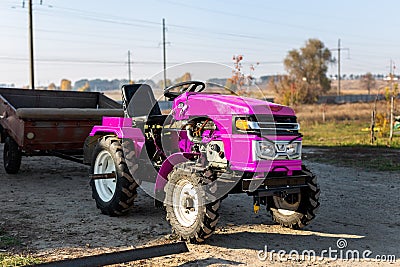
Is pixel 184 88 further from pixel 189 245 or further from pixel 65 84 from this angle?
Answer: pixel 65 84

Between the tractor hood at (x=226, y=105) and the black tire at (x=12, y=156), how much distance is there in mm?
5388

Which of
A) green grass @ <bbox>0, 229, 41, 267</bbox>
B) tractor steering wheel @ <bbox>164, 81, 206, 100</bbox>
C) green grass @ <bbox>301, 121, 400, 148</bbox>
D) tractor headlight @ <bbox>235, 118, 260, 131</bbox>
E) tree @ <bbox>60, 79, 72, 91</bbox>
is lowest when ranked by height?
green grass @ <bbox>0, 229, 41, 267</bbox>

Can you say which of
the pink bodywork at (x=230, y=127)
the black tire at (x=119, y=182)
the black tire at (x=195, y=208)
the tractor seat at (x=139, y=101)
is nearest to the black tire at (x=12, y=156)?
the black tire at (x=119, y=182)

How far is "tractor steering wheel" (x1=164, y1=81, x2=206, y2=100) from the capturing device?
6028 millimetres

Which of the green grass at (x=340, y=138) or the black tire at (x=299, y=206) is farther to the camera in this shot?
the green grass at (x=340, y=138)

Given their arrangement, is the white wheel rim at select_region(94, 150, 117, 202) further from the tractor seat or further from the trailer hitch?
the tractor seat

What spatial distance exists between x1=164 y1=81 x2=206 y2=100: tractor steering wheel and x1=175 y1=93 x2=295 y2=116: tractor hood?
0.67 ft

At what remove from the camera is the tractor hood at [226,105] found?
5324mm

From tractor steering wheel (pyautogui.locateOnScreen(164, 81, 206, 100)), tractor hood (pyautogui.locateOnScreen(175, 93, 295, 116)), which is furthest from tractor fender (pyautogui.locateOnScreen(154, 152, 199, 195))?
tractor steering wheel (pyautogui.locateOnScreen(164, 81, 206, 100))

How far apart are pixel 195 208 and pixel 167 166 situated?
74 cm

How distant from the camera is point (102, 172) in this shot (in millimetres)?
7324

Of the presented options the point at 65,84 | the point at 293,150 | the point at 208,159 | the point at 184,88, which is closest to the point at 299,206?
the point at 293,150

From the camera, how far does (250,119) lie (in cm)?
522

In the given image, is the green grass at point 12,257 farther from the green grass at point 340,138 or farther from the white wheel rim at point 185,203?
the green grass at point 340,138
